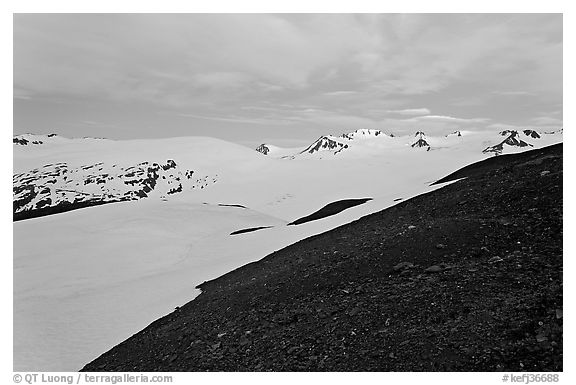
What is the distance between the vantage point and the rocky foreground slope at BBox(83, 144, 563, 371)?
7004 millimetres

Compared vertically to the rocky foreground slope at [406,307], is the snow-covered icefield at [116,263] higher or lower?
lower

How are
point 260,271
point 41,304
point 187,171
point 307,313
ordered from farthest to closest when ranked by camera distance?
1. point 187,171
2. point 41,304
3. point 260,271
4. point 307,313

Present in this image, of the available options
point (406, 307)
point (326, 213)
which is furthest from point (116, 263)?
point (406, 307)

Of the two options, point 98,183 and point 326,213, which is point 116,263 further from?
point 98,183

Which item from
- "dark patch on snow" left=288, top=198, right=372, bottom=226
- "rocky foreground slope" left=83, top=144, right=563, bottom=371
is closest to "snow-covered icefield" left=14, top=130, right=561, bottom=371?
"rocky foreground slope" left=83, top=144, right=563, bottom=371

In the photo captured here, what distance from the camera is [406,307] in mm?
8594

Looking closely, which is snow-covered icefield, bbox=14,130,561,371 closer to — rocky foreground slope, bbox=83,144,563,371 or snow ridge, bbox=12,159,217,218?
rocky foreground slope, bbox=83,144,563,371

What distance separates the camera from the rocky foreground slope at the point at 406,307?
276 inches

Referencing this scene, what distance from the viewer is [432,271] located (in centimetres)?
1012

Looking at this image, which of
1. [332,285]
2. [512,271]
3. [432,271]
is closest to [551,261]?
[512,271]

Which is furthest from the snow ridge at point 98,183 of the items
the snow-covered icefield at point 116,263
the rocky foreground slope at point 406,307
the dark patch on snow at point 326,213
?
the rocky foreground slope at point 406,307

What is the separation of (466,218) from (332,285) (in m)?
5.65

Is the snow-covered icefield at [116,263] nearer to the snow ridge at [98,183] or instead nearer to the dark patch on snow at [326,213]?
the dark patch on snow at [326,213]
